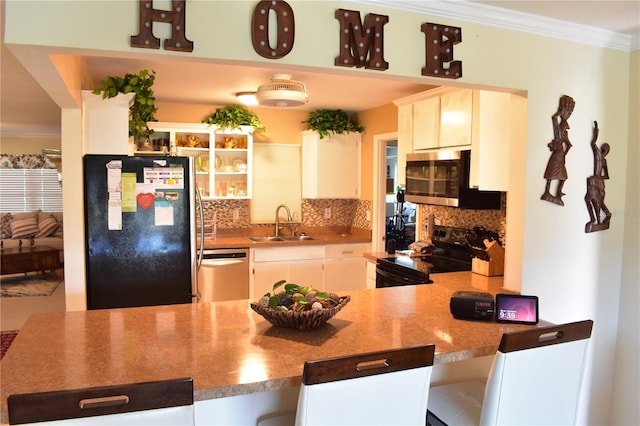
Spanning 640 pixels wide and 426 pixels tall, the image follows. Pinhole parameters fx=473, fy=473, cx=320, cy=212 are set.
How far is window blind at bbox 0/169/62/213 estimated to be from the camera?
8484 mm

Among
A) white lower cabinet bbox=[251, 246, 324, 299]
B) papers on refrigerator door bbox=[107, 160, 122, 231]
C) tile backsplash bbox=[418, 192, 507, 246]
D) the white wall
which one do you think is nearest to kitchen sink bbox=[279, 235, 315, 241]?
white lower cabinet bbox=[251, 246, 324, 299]

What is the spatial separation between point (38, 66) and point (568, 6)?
242cm

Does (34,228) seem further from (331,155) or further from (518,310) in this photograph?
(518,310)

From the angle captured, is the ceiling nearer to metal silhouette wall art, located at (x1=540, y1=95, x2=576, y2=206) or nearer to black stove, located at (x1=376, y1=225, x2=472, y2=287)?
metal silhouette wall art, located at (x1=540, y1=95, x2=576, y2=206)

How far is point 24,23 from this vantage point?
1678mm

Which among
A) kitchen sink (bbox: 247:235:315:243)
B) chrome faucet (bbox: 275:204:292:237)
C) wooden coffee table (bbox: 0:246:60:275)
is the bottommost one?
wooden coffee table (bbox: 0:246:60:275)

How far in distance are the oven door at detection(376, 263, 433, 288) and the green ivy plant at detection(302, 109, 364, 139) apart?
1991 mm

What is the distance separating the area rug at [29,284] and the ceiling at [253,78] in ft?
8.01

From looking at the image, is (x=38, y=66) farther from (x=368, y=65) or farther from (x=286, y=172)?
(x=286, y=172)

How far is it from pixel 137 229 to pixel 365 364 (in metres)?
2.35

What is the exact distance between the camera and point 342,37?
2.08 meters

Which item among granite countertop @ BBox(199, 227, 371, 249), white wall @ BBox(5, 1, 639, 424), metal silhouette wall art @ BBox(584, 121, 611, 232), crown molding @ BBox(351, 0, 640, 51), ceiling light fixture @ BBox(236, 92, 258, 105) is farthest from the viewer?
granite countertop @ BBox(199, 227, 371, 249)

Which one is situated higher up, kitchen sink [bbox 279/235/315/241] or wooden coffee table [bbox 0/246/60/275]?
kitchen sink [bbox 279/235/315/241]

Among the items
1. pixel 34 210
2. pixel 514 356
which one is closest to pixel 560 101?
pixel 514 356
